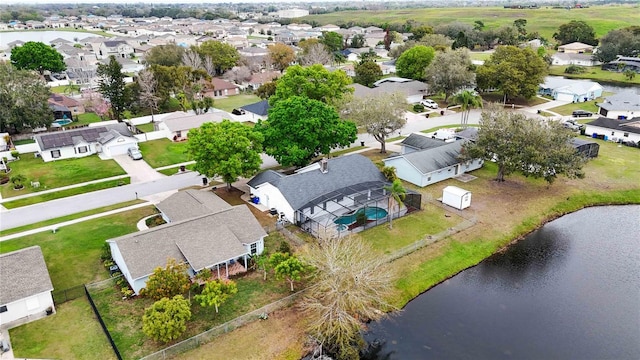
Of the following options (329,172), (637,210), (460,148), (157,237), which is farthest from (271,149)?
(637,210)

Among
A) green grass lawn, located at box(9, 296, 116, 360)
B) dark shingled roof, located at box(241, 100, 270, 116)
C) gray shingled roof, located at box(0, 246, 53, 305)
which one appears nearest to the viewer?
green grass lawn, located at box(9, 296, 116, 360)

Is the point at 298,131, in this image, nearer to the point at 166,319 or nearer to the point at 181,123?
the point at 181,123

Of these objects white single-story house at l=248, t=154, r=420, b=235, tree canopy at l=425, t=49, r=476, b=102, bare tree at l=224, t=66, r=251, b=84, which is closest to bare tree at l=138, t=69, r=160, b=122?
bare tree at l=224, t=66, r=251, b=84

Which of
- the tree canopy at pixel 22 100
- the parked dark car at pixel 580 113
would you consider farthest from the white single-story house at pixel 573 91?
the tree canopy at pixel 22 100

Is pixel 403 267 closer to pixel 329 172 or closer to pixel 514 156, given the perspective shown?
pixel 329 172

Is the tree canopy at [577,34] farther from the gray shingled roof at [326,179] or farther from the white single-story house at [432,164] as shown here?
the gray shingled roof at [326,179]

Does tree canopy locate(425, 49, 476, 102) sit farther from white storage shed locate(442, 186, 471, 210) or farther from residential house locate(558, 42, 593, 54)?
residential house locate(558, 42, 593, 54)
